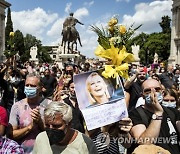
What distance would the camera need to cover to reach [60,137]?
3273 millimetres

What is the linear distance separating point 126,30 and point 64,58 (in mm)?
20564

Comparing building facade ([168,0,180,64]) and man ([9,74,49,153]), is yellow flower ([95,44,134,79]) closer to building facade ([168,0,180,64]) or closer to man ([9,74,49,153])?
man ([9,74,49,153])

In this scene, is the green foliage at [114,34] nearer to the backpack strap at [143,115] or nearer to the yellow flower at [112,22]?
the yellow flower at [112,22]

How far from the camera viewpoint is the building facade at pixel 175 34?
208 feet

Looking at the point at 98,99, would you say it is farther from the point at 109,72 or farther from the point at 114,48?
the point at 114,48

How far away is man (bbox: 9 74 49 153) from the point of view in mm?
4559

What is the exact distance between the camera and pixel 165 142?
4.04 m

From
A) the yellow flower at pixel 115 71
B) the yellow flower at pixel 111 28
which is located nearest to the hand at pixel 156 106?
the yellow flower at pixel 115 71

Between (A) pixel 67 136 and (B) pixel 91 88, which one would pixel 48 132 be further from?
(B) pixel 91 88

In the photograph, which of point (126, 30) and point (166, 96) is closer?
point (126, 30)

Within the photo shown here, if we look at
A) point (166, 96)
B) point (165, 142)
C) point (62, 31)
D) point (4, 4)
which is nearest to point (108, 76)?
point (165, 142)

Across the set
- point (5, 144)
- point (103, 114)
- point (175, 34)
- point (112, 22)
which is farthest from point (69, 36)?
point (175, 34)

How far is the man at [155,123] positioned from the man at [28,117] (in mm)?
1062

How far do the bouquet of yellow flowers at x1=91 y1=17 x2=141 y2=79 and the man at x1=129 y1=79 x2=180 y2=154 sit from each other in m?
0.36
